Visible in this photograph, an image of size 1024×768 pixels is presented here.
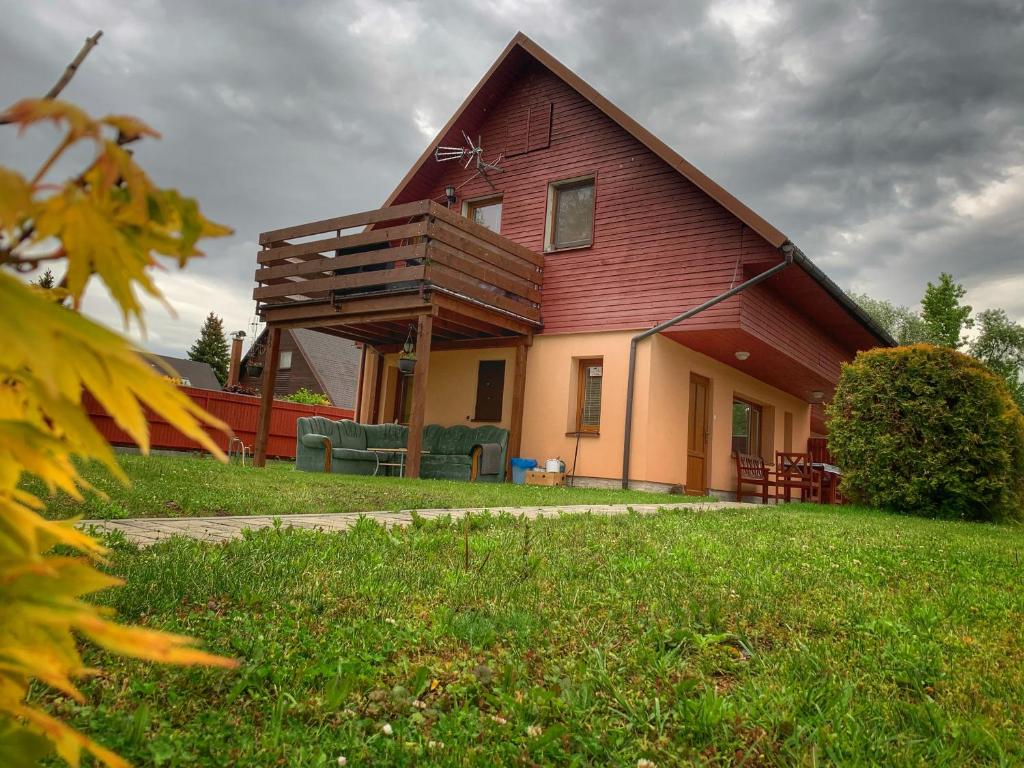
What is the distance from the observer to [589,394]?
13172 millimetres

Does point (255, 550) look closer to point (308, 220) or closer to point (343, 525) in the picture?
point (343, 525)

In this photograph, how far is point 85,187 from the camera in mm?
611

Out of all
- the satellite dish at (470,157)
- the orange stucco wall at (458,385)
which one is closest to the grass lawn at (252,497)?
the orange stucco wall at (458,385)

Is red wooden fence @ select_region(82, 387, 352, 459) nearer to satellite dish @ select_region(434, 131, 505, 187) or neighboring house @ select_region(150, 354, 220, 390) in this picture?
satellite dish @ select_region(434, 131, 505, 187)

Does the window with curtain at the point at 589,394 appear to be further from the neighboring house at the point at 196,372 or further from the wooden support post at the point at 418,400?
the neighboring house at the point at 196,372

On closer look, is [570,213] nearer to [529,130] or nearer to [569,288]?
[569,288]

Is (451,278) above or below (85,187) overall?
above

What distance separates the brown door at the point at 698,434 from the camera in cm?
1394

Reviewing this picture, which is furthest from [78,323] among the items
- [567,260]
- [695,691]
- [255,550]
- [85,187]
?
[567,260]

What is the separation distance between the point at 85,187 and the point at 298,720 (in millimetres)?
1487

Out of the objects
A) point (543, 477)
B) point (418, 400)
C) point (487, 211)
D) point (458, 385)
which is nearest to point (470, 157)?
point (487, 211)

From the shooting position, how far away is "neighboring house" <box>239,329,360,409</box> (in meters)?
33.7

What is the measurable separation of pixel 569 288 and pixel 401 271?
3.56 m

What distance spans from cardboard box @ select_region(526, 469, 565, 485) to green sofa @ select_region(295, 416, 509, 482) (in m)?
0.60
